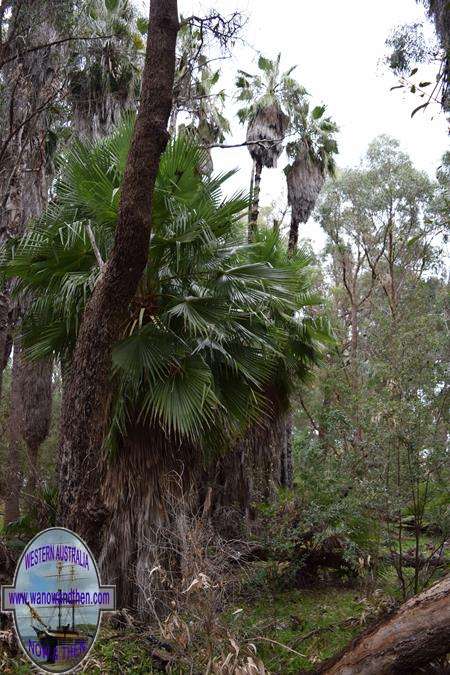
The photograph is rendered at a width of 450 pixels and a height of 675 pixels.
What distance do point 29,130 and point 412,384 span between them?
741 cm

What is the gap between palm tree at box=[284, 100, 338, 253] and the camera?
1648 cm

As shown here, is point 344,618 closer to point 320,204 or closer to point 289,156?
point 289,156

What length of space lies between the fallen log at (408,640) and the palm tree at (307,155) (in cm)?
1205

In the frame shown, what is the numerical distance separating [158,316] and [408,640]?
13.1 feet

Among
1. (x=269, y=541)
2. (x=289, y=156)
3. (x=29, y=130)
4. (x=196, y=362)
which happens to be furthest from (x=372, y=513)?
(x=289, y=156)

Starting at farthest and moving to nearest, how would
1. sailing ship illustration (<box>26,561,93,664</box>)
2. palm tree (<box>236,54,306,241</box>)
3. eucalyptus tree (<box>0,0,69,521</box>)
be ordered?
palm tree (<box>236,54,306,241</box>) < eucalyptus tree (<box>0,0,69,521</box>) < sailing ship illustration (<box>26,561,93,664</box>)

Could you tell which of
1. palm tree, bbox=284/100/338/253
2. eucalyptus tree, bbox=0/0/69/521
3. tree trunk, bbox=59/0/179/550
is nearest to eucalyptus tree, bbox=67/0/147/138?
eucalyptus tree, bbox=0/0/69/521

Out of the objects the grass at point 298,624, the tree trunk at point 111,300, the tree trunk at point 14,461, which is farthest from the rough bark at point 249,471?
the tree trunk at point 14,461

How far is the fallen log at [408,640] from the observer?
511cm

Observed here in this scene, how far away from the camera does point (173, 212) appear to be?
750cm

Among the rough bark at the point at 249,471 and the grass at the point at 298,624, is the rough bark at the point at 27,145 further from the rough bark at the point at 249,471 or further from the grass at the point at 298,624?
the grass at the point at 298,624

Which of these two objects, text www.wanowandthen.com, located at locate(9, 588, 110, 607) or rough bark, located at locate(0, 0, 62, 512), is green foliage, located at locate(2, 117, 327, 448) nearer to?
rough bark, located at locate(0, 0, 62, 512)

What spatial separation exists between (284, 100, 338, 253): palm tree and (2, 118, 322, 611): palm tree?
8.90 m

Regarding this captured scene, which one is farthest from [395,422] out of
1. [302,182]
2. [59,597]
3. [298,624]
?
[302,182]
